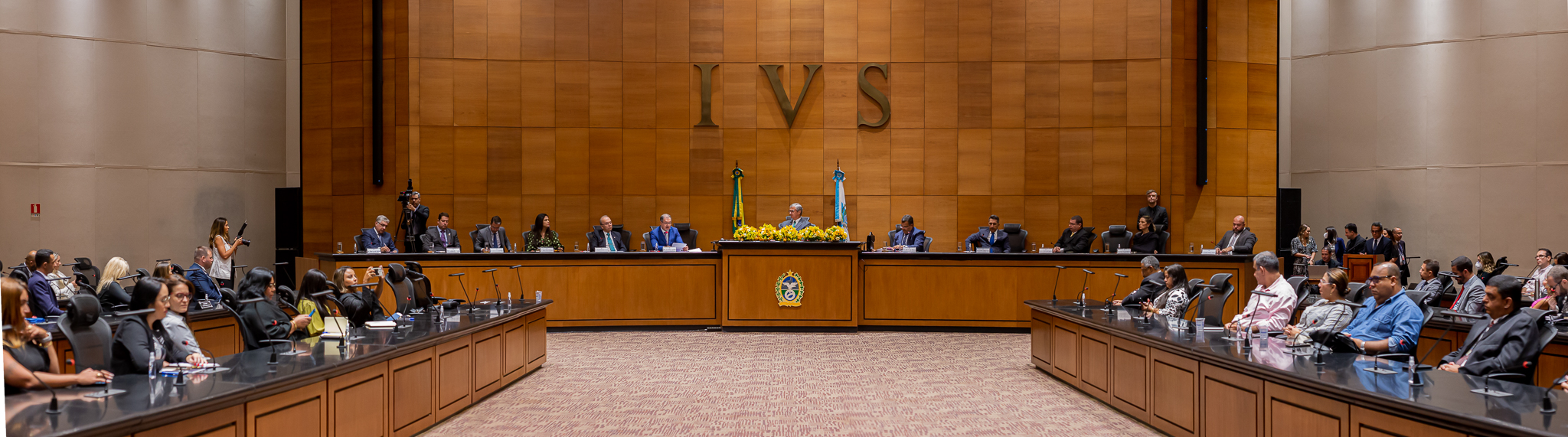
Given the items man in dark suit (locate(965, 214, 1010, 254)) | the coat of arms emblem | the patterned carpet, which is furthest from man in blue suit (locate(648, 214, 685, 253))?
man in dark suit (locate(965, 214, 1010, 254))

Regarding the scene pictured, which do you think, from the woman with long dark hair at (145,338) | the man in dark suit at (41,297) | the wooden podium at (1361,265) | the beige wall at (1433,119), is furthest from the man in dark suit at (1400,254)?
the man in dark suit at (41,297)

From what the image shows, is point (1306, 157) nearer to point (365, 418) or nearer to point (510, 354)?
point (510, 354)

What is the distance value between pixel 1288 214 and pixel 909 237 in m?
7.11

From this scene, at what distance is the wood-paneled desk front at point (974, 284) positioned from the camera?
34.5 ft

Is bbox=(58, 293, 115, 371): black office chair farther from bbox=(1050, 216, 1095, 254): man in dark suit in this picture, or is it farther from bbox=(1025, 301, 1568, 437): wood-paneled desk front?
bbox=(1050, 216, 1095, 254): man in dark suit

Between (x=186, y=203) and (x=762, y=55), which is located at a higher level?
(x=762, y=55)

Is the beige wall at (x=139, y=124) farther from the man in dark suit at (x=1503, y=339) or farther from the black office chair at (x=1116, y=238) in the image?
the man in dark suit at (x=1503, y=339)

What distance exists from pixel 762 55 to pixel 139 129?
8.49m

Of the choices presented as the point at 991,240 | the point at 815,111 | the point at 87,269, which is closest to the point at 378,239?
the point at 87,269

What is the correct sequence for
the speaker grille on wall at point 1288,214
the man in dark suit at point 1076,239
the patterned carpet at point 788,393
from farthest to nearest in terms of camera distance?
the speaker grille on wall at point 1288,214 → the man in dark suit at point 1076,239 → the patterned carpet at point 788,393

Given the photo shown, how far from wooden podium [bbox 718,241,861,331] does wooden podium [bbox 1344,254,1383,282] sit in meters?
7.18

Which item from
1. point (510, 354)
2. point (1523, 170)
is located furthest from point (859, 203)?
point (1523, 170)

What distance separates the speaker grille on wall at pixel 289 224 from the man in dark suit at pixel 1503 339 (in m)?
14.0

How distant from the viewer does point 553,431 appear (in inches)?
220
